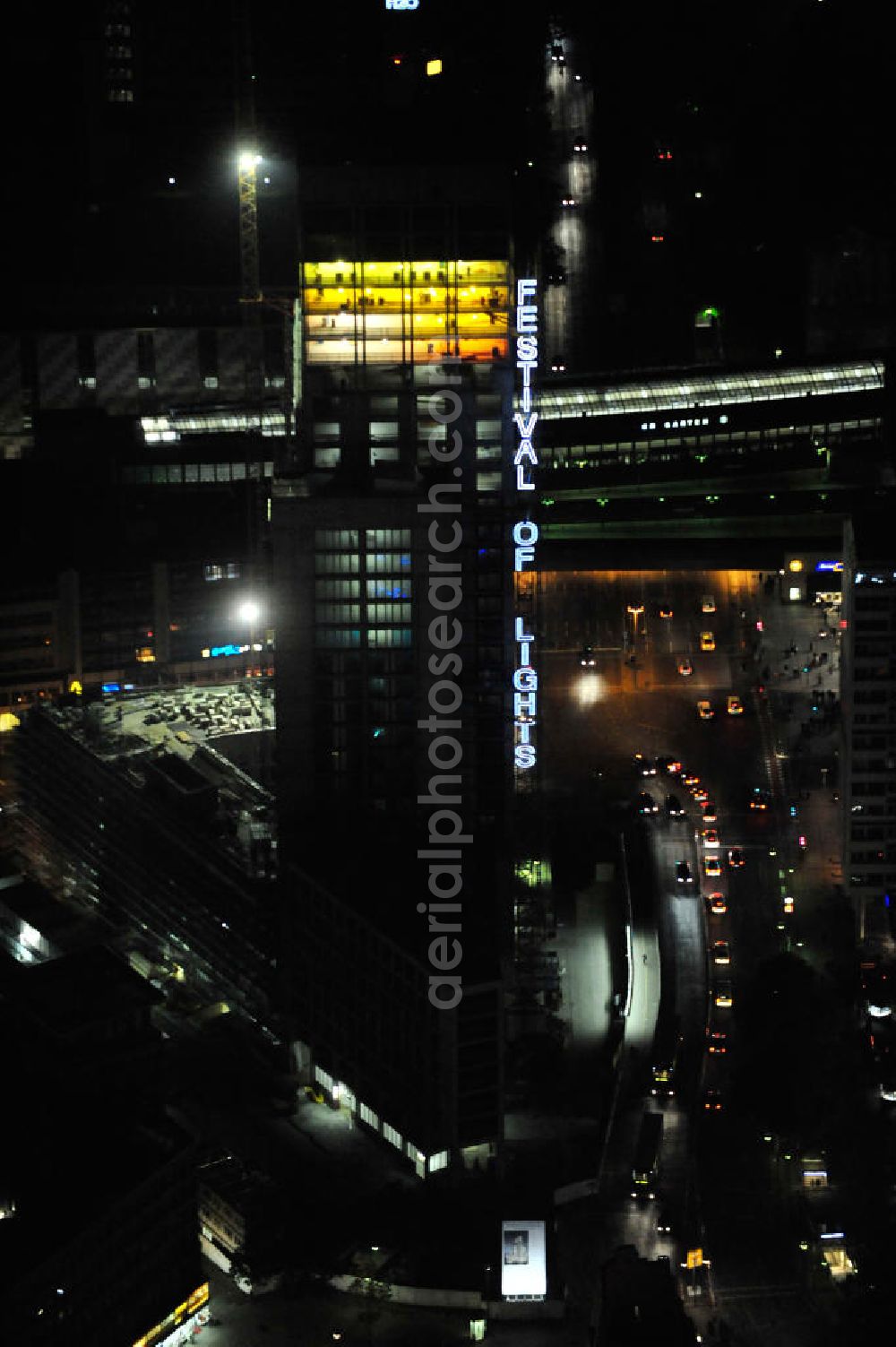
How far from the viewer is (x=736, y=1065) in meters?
58.2

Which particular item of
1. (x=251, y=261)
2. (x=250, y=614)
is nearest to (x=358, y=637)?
(x=250, y=614)

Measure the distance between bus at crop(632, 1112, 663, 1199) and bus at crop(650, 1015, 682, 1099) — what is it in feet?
2.97

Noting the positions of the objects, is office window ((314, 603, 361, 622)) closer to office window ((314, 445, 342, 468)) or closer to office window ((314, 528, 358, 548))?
office window ((314, 528, 358, 548))

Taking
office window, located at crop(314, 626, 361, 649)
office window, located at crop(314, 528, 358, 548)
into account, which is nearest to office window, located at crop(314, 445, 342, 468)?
office window, located at crop(314, 528, 358, 548)

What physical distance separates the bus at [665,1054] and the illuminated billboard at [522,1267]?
21.2 ft

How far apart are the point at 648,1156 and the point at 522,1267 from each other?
456cm

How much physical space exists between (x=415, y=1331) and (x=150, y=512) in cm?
3735

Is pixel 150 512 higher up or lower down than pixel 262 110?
lower down

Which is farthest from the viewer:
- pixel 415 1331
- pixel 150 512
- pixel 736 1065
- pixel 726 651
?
pixel 150 512

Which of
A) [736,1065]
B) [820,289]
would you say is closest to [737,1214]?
[736,1065]

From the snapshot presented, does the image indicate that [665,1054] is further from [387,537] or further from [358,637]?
[387,537]

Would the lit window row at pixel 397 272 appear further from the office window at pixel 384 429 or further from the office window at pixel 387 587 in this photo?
the office window at pixel 387 587

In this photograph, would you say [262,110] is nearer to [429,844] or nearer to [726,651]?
[726,651]

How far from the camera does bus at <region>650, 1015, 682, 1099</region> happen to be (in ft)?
188
